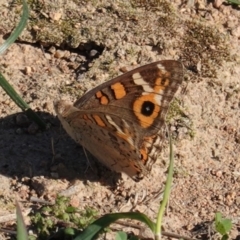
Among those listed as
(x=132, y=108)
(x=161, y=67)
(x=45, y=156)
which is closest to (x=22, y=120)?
(x=45, y=156)

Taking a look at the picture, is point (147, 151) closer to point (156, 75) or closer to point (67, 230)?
point (156, 75)

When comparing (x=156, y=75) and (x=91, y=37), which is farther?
(x=91, y=37)

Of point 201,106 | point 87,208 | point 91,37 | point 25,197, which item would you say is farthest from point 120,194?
point 91,37

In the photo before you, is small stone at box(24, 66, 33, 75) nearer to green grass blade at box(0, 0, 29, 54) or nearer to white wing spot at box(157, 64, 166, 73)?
green grass blade at box(0, 0, 29, 54)

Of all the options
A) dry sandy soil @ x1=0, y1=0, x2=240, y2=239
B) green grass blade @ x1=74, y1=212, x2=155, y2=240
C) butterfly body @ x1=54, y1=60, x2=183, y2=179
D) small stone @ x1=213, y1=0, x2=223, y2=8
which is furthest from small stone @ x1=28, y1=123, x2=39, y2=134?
small stone @ x1=213, y1=0, x2=223, y2=8

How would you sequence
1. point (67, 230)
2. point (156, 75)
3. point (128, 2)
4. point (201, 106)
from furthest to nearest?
point (128, 2) < point (201, 106) < point (156, 75) < point (67, 230)

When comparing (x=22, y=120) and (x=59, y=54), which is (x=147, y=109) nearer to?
(x=22, y=120)

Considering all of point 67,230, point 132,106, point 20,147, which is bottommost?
point 67,230
